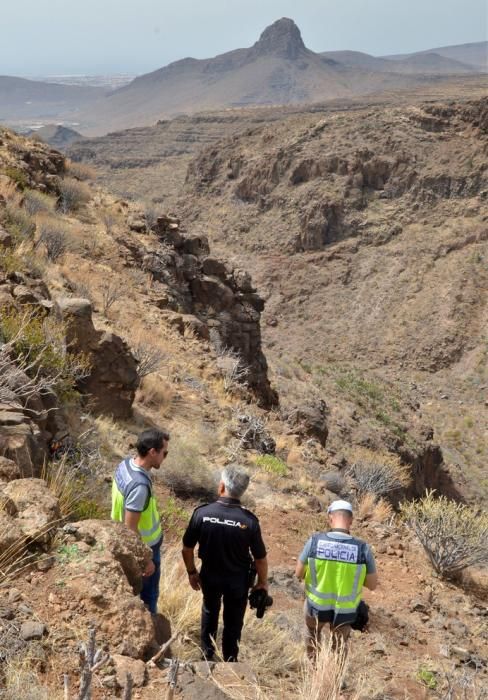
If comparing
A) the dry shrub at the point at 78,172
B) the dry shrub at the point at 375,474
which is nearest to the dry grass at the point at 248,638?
the dry shrub at the point at 375,474

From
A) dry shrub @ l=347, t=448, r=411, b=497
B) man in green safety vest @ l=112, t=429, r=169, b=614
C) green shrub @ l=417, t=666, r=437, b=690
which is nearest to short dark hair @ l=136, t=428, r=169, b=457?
man in green safety vest @ l=112, t=429, r=169, b=614

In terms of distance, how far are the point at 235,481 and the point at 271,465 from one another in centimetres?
501

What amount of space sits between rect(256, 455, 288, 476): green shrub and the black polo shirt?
4693 millimetres

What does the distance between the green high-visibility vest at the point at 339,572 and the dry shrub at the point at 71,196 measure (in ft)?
40.2

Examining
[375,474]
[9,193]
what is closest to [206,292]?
[9,193]

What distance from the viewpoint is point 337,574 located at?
4.09 meters

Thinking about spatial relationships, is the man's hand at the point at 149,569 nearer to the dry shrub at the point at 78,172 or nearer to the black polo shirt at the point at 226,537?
the black polo shirt at the point at 226,537

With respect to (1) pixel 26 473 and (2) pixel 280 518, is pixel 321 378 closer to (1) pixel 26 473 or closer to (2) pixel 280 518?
(2) pixel 280 518

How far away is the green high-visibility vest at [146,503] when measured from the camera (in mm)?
3834

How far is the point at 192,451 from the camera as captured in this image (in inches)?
309

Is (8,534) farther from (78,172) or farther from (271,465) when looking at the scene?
(78,172)

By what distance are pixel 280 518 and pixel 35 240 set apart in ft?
21.5

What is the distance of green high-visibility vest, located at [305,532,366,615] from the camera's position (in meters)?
4.07

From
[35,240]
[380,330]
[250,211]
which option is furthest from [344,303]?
[35,240]
